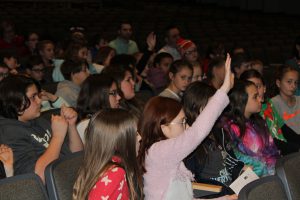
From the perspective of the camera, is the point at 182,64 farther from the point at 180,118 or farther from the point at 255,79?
the point at 180,118

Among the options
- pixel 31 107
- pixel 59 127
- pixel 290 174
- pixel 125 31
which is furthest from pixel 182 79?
pixel 125 31

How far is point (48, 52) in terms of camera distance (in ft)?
21.1

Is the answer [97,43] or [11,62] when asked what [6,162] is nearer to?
[11,62]

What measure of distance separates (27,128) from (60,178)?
835 mm

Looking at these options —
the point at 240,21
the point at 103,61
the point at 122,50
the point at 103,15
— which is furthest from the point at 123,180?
the point at 240,21

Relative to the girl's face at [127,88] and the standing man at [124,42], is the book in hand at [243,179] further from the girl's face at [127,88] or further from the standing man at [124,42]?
the standing man at [124,42]

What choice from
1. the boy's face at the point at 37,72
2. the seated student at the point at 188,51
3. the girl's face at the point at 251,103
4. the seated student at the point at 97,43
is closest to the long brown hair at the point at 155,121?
the girl's face at the point at 251,103

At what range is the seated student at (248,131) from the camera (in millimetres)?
3211

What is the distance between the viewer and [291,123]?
14.9 feet

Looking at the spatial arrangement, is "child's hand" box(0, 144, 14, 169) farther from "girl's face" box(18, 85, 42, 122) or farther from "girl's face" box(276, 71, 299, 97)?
"girl's face" box(276, 71, 299, 97)

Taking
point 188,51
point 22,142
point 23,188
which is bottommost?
point 188,51

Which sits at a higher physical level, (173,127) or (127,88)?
(173,127)

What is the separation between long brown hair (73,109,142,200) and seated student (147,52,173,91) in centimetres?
358

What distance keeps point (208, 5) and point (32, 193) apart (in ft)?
53.7
